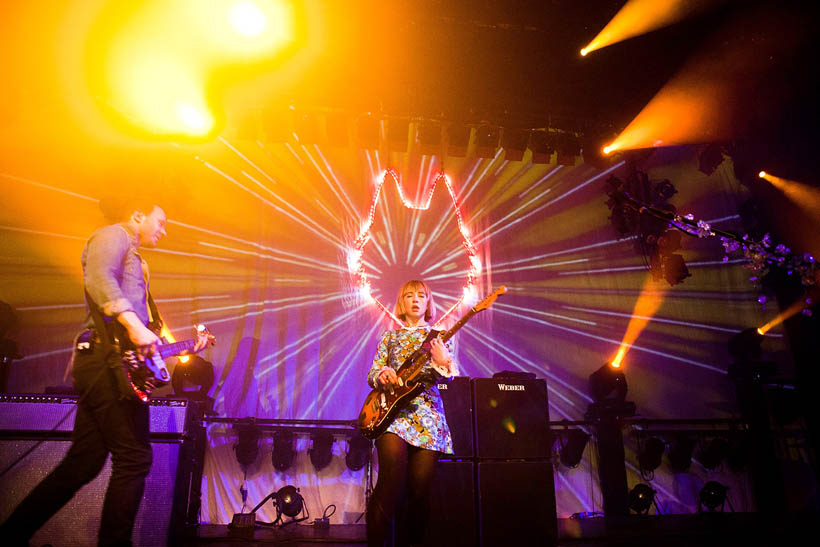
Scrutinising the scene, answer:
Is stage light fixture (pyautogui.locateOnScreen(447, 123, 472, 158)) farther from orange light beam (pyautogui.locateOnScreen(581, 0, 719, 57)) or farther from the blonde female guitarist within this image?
the blonde female guitarist

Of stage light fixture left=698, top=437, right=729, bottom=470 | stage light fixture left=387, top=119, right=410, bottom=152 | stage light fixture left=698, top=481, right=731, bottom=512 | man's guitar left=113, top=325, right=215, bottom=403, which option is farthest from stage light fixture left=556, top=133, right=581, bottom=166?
man's guitar left=113, top=325, right=215, bottom=403

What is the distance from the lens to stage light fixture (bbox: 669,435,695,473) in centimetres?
498

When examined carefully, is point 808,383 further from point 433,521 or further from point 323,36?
point 323,36

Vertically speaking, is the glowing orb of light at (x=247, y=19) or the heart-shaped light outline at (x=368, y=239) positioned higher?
the glowing orb of light at (x=247, y=19)

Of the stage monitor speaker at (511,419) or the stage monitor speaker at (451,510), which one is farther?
the stage monitor speaker at (511,419)

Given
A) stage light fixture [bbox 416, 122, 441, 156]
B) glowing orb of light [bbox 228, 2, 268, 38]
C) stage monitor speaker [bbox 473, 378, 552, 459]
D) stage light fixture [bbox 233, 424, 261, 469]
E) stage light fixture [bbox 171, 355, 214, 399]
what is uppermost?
glowing orb of light [bbox 228, 2, 268, 38]

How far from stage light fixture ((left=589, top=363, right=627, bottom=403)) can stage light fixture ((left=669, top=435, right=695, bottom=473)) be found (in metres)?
0.70

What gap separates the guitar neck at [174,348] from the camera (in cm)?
237

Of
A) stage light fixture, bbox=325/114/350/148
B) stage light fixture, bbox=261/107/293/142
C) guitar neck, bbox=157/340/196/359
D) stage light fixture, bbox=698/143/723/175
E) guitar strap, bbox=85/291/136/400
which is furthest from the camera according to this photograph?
stage light fixture, bbox=698/143/723/175

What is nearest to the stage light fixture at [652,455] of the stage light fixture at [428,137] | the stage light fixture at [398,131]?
the stage light fixture at [428,137]

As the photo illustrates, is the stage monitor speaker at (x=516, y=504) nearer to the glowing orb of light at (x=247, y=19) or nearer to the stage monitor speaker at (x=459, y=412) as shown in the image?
the stage monitor speaker at (x=459, y=412)

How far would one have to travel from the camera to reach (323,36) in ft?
15.3

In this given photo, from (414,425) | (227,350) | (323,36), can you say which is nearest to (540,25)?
(323,36)

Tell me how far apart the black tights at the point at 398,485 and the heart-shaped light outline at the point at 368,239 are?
237 centimetres
